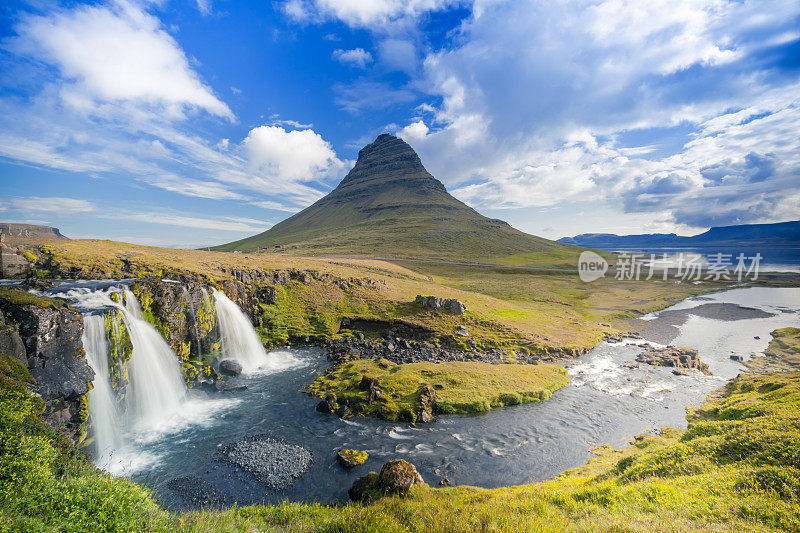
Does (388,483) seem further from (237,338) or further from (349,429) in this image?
(237,338)

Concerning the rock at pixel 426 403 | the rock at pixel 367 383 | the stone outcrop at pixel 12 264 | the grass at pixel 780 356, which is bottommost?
the grass at pixel 780 356

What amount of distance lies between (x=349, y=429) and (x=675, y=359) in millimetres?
43077

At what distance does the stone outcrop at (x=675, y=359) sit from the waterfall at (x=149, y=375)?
53679mm

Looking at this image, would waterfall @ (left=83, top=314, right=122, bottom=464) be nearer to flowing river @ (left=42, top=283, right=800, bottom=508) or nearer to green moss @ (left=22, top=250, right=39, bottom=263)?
flowing river @ (left=42, top=283, right=800, bottom=508)

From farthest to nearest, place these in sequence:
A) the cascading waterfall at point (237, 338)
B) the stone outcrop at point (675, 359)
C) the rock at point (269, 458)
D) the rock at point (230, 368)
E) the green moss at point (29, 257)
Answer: the stone outcrop at point (675, 359) → the cascading waterfall at point (237, 338) → the rock at point (230, 368) → the green moss at point (29, 257) → the rock at point (269, 458)

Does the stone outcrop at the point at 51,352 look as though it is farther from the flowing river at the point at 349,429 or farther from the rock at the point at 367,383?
the rock at the point at 367,383

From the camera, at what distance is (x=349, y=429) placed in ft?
71.4

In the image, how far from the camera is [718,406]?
24.4 meters

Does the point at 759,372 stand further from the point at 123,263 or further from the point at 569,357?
the point at 123,263

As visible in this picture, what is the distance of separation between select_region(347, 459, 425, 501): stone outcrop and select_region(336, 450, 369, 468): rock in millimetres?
2545

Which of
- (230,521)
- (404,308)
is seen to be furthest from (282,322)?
(230,521)

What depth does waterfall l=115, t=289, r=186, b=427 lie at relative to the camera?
2211 cm

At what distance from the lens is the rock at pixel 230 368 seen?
30.6 m

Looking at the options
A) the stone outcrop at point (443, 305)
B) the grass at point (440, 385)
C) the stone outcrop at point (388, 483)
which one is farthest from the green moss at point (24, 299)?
the stone outcrop at point (443, 305)
